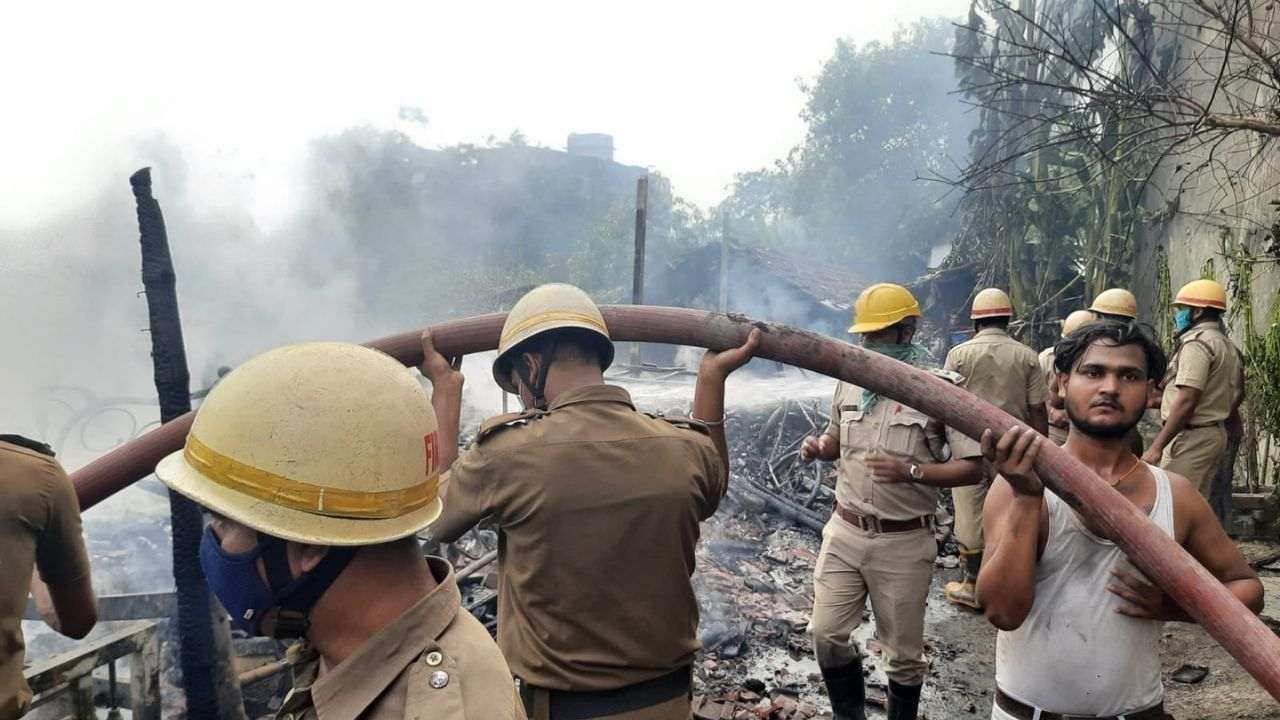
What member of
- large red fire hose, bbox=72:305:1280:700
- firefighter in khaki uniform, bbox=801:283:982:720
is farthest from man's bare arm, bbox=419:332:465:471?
firefighter in khaki uniform, bbox=801:283:982:720

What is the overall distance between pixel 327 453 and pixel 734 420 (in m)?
10.8

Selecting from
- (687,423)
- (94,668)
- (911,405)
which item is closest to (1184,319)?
(911,405)

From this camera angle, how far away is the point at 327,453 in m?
1.25

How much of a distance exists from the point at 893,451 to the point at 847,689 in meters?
1.31

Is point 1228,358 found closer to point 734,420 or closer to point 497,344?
point 497,344

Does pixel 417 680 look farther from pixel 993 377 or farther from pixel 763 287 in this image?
pixel 763 287

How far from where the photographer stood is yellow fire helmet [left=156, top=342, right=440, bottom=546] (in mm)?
1239

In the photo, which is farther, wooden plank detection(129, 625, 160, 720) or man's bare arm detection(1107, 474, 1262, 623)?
wooden plank detection(129, 625, 160, 720)

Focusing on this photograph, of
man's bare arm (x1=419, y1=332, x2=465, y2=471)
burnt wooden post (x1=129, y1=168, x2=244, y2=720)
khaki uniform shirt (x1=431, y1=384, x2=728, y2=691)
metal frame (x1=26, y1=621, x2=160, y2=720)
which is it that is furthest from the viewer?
burnt wooden post (x1=129, y1=168, x2=244, y2=720)

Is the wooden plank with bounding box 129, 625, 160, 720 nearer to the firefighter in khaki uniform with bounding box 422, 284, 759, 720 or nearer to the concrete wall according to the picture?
the firefighter in khaki uniform with bounding box 422, 284, 759, 720

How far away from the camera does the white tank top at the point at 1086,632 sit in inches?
88.0

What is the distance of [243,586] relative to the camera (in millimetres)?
1294

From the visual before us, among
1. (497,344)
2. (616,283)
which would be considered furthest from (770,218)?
(497,344)

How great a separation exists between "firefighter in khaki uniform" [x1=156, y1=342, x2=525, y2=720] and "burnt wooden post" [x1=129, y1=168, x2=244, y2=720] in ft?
6.63
